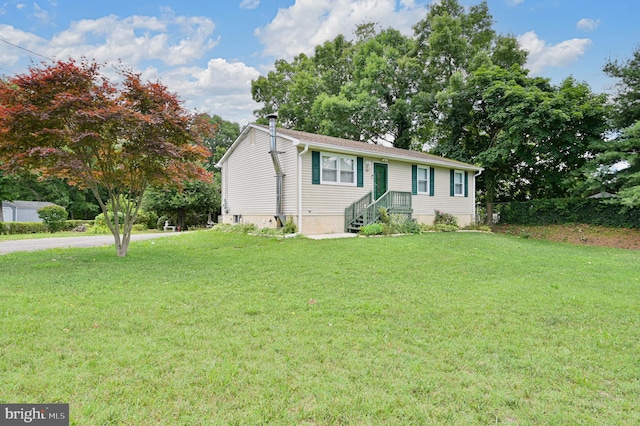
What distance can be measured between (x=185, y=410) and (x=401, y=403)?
4.28 feet

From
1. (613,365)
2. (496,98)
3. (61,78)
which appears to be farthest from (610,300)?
(496,98)

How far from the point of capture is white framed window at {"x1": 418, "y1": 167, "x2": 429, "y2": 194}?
16.0 meters

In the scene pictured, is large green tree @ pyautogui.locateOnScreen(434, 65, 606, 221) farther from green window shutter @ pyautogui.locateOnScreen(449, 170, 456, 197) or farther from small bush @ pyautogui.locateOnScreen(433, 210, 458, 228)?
small bush @ pyautogui.locateOnScreen(433, 210, 458, 228)

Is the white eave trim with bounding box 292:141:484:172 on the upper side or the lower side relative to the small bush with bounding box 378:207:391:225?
upper

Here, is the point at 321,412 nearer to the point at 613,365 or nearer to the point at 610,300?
the point at 613,365

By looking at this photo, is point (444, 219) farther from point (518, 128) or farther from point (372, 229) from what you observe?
point (372, 229)

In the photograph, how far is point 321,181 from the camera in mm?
12547

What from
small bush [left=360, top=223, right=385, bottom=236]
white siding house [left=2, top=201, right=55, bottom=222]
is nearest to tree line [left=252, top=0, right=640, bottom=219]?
small bush [left=360, top=223, right=385, bottom=236]

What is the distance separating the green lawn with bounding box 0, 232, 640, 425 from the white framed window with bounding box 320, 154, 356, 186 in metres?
7.15

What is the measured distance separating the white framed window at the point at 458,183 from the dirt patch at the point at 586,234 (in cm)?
320

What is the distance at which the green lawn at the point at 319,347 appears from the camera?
2119mm

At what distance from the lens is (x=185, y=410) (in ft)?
6.74

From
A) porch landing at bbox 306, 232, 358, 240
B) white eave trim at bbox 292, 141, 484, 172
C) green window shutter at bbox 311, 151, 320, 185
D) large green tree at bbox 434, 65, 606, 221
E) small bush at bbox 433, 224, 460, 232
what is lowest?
porch landing at bbox 306, 232, 358, 240
